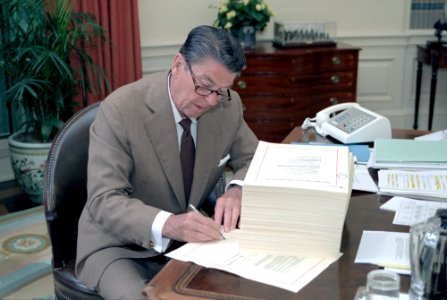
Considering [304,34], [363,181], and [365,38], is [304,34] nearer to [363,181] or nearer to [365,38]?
[365,38]

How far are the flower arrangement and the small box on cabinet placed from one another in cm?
16

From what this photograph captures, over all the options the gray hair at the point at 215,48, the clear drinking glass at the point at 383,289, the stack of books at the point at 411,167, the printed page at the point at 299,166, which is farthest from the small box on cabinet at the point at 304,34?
the clear drinking glass at the point at 383,289

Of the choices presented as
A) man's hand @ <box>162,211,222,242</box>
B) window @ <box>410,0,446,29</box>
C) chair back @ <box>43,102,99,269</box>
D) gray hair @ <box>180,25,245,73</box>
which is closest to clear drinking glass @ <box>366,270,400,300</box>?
man's hand @ <box>162,211,222,242</box>

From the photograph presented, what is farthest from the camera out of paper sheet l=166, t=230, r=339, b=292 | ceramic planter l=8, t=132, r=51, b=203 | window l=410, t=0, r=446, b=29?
window l=410, t=0, r=446, b=29

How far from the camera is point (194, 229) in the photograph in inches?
→ 54.5

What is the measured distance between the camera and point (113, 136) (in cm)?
164

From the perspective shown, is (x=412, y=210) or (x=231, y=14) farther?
(x=231, y=14)

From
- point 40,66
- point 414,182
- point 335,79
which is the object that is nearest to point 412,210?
point 414,182

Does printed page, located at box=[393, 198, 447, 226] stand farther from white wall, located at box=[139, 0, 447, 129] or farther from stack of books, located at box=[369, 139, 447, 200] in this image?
white wall, located at box=[139, 0, 447, 129]

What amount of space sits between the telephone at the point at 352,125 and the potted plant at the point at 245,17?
1.88 meters

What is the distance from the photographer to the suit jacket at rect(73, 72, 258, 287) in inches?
61.6

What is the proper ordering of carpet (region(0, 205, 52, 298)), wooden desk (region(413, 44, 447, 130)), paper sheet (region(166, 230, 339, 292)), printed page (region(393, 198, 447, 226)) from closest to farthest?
paper sheet (region(166, 230, 339, 292)) → printed page (region(393, 198, 447, 226)) → carpet (region(0, 205, 52, 298)) → wooden desk (region(413, 44, 447, 130))

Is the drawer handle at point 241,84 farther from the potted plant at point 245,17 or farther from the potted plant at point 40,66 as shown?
the potted plant at point 40,66

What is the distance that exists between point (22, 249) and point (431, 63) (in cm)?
313
